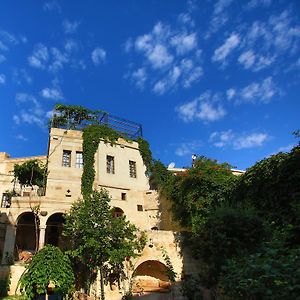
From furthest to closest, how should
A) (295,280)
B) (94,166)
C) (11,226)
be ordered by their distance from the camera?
(94,166) < (11,226) < (295,280)

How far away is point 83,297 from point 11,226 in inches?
276

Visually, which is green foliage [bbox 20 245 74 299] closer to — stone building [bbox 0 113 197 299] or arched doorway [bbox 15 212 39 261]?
stone building [bbox 0 113 197 299]

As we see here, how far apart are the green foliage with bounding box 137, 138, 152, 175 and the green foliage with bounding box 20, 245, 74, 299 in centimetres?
1257

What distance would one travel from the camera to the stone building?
16016mm

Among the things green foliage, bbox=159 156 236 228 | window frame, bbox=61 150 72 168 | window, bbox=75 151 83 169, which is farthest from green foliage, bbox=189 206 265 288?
window frame, bbox=61 150 72 168

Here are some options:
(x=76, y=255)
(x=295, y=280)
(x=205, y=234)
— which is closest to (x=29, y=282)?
(x=76, y=255)

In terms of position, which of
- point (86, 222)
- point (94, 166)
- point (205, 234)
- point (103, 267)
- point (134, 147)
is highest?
point (134, 147)

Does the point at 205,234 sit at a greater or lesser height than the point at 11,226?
lesser

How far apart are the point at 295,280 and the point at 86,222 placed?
36.5 ft

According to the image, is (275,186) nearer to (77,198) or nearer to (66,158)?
(77,198)

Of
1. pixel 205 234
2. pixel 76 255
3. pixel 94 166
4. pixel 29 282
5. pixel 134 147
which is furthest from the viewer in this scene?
pixel 134 147

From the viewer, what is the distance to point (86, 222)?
1420 cm

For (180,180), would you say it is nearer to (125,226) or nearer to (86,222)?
(125,226)

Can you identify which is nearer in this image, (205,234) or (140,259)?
(205,234)
